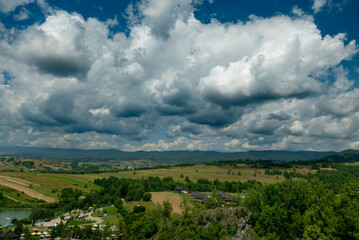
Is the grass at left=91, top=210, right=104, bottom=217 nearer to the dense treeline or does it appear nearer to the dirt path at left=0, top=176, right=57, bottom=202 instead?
the dirt path at left=0, top=176, right=57, bottom=202

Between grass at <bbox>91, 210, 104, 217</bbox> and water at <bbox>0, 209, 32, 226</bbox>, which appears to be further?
water at <bbox>0, 209, 32, 226</bbox>

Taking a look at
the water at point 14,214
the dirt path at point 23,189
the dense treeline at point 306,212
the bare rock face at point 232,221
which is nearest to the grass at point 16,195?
the dirt path at point 23,189

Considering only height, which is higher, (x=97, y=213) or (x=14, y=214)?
(x=97, y=213)

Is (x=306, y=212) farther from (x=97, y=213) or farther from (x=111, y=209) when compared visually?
(x=111, y=209)

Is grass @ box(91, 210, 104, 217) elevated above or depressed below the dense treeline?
below

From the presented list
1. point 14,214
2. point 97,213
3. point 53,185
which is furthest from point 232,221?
point 53,185

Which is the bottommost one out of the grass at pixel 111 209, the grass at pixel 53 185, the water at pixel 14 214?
the water at pixel 14 214

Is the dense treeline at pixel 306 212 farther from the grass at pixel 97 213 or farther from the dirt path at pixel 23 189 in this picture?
the dirt path at pixel 23 189

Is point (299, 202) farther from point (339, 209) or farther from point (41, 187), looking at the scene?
point (41, 187)

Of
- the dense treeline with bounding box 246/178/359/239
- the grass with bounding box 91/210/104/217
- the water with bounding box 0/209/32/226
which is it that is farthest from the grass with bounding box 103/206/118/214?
the dense treeline with bounding box 246/178/359/239
